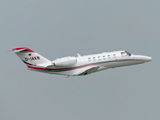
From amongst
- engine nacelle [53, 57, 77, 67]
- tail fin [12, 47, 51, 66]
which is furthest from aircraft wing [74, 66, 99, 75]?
tail fin [12, 47, 51, 66]

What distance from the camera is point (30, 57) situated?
62.7 m

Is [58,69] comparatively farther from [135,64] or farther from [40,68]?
[135,64]

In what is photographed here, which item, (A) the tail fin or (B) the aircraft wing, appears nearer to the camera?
(A) the tail fin

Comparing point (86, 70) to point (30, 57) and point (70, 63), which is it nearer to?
point (70, 63)

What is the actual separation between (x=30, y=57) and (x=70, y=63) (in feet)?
17.8

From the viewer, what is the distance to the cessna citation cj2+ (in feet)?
204

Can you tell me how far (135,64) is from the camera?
67.2 metres

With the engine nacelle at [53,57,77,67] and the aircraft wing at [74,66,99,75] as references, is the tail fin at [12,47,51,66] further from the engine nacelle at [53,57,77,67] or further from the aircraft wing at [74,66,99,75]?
the aircraft wing at [74,66,99,75]

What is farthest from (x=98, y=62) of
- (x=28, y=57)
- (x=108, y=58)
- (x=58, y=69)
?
(x=28, y=57)

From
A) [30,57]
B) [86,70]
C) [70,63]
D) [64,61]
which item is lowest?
[86,70]

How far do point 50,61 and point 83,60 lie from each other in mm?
4495

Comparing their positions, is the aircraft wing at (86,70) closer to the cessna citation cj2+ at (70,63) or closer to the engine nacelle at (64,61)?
the cessna citation cj2+ at (70,63)

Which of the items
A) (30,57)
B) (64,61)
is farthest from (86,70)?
(30,57)

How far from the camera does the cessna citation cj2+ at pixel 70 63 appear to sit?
6222 cm
